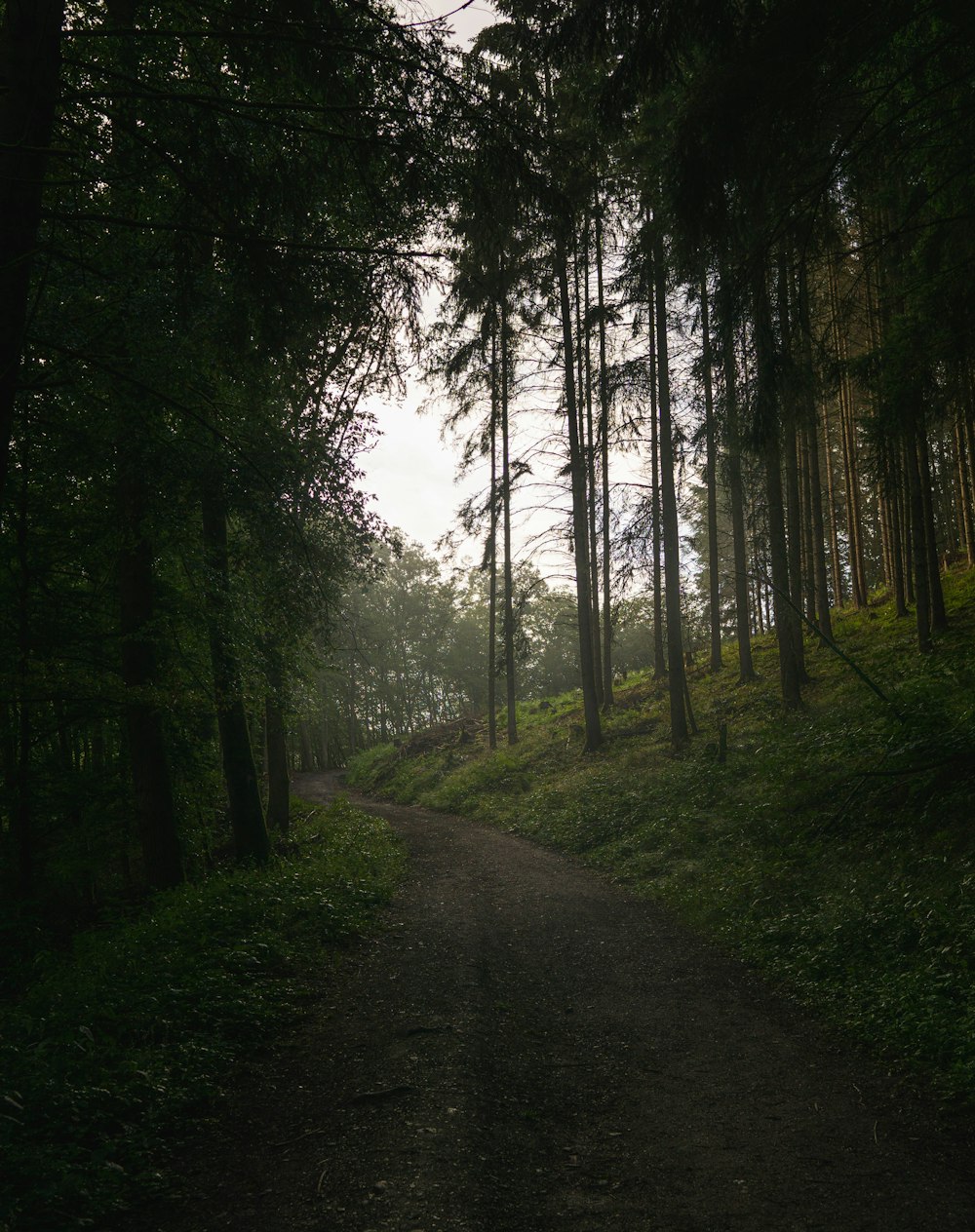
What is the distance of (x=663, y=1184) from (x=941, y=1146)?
142 cm

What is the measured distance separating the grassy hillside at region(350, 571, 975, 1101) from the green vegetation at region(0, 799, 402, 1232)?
162 inches

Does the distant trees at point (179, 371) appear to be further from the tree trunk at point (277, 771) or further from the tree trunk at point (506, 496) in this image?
the tree trunk at point (506, 496)

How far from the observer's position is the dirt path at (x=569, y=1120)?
3064 mm

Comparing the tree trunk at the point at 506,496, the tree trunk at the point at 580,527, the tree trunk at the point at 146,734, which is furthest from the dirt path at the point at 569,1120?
the tree trunk at the point at 506,496

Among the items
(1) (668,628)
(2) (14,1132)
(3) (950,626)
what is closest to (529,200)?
(2) (14,1132)

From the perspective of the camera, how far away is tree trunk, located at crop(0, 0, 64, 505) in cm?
346

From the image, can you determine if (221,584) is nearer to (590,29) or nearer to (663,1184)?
(590,29)

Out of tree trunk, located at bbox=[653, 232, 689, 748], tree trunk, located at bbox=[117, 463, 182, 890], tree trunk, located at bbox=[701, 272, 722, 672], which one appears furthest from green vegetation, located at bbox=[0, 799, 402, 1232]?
tree trunk, located at bbox=[653, 232, 689, 748]

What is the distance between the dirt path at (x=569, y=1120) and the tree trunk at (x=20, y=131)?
396 centimetres

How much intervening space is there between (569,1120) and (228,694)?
7.12 metres

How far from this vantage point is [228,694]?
31.2 ft

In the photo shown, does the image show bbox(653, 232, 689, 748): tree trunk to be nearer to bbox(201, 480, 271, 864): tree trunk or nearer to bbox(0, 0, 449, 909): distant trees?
bbox(0, 0, 449, 909): distant trees

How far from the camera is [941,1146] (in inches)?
135

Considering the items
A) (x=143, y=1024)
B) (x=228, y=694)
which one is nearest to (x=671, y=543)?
(x=228, y=694)
